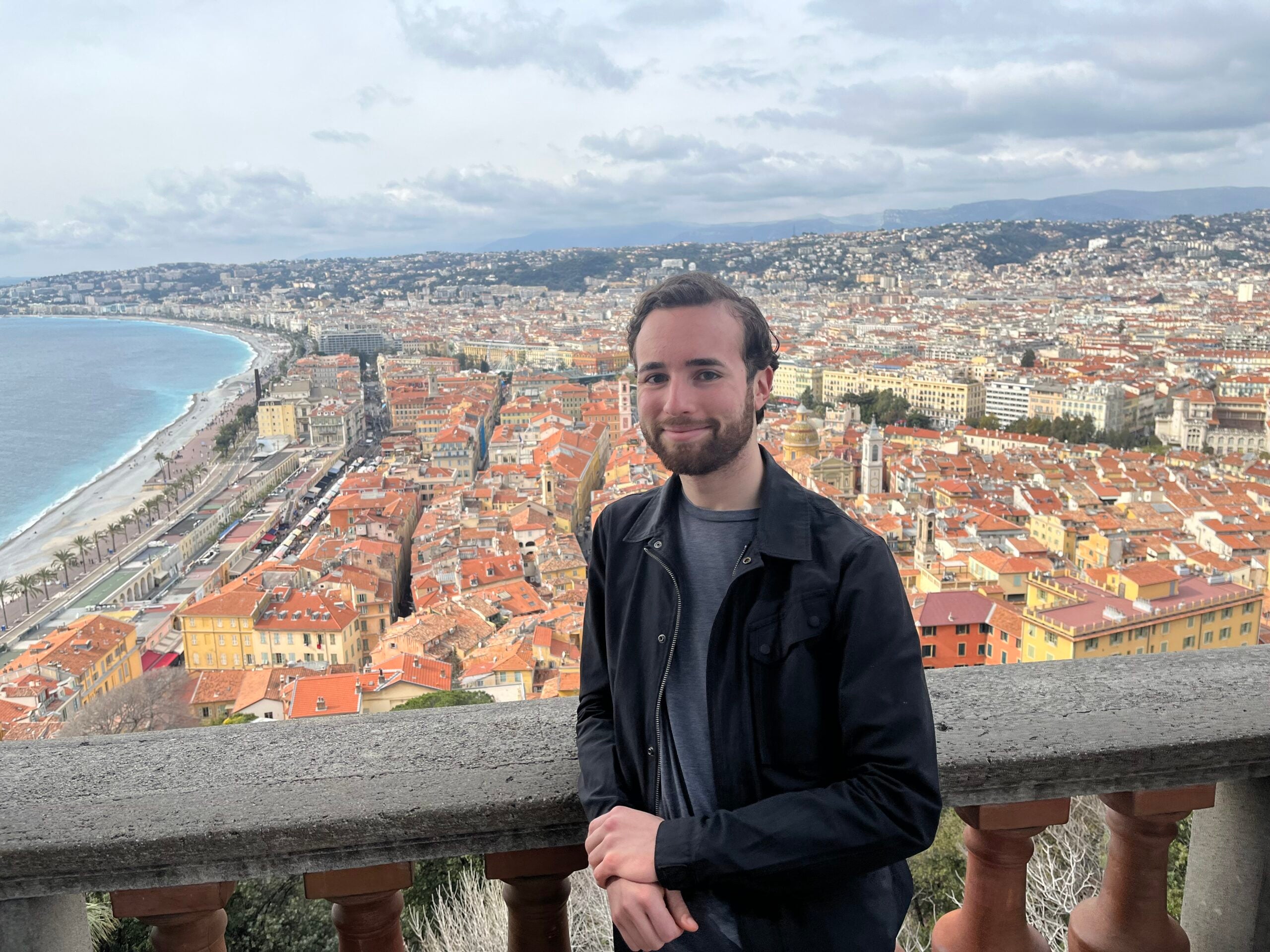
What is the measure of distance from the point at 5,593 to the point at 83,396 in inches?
1308

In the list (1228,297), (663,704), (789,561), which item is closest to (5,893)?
(663,704)

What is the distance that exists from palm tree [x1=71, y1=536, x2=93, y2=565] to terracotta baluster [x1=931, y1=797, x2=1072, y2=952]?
2521 cm

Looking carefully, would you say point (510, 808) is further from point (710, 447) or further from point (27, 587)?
point (27, 587)

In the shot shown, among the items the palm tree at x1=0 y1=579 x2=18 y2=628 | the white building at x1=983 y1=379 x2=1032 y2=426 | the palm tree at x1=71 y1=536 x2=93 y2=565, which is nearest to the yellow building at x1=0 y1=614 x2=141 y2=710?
the palm tree at x1=0 y1=579 x2=18 y2=628

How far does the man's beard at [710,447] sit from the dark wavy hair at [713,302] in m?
0.03

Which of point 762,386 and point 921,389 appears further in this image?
point 921,389

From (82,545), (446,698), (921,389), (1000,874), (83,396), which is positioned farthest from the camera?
(83,396)

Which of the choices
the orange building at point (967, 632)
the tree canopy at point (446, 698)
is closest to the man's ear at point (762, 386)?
the tree canopy at point (446, 698)

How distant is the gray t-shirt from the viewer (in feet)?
2.91

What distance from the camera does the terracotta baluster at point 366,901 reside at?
0.90 metres

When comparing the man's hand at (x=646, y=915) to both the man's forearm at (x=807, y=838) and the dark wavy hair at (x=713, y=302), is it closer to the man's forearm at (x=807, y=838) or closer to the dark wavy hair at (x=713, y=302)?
the man's forearm at (x=807, y=838)

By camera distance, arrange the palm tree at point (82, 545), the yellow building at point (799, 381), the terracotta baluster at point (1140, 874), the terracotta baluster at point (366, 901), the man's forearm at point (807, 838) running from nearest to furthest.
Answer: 1. the man's forearm at point (807, 838)
2. the terracotta baluster at point (366, 901)
3. the terracotta baluster at point (1140, 874)
4. the palm tree at point (82, 545)
5. the yellow building at point (799, 381)

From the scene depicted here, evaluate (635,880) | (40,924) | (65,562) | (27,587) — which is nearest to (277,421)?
(65,562)

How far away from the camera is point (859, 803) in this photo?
0.80m
